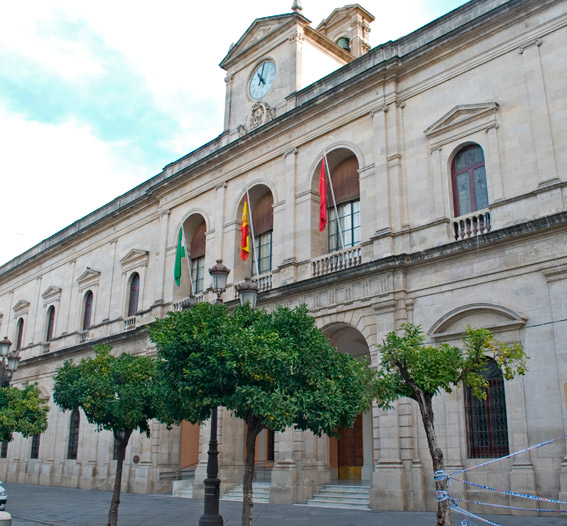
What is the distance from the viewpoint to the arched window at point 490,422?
14469 mm

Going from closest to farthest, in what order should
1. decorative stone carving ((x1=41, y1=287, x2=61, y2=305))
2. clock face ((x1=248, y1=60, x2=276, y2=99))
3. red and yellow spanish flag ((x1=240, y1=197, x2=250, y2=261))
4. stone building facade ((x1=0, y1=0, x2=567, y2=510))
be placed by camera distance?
stone building facade ((x1=0, y1=0, x2=567, y2=510))
red and yellow spanish flag ((x1=240, y1=197, x2=250, y2=261))
clock face ((x1=248, y1=60, x2=276, y2=99))
decorative stone carving ((x1=41, y1=287, x2=61, y2=305))

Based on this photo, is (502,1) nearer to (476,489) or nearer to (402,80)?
(402,80)

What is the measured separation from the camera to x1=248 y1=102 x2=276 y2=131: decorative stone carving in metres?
22.8

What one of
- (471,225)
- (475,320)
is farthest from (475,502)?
(471,225)

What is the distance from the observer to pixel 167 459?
76.9ft

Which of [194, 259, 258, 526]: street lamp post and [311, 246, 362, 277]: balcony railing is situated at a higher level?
[311, 246, 362, 277]: balcony railing

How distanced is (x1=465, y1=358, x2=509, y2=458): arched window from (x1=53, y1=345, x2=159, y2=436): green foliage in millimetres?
7239

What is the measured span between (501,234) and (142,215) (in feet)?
58.5

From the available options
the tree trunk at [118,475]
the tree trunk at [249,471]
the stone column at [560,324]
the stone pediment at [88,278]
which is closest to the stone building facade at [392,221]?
the stone column at [560,324]

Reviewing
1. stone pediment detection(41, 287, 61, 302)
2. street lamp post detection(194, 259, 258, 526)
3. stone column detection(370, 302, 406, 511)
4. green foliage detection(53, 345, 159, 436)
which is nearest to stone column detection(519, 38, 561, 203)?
stone column detection(370, 302, 406, 511)

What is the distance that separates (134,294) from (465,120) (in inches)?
665

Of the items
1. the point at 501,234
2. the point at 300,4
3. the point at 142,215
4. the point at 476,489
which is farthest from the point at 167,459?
the point at 300,4

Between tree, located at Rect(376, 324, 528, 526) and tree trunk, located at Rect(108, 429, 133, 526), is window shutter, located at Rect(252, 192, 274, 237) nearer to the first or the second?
tree trunk, located at Rect(108, 429, 133, 526)

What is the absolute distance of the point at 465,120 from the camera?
656 inches
